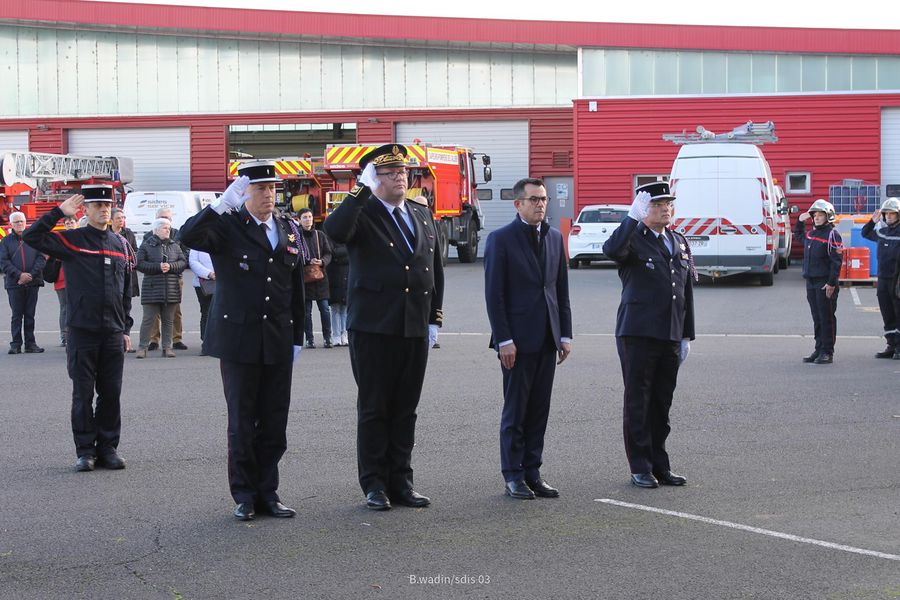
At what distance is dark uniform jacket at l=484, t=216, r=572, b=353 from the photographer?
24.2ft

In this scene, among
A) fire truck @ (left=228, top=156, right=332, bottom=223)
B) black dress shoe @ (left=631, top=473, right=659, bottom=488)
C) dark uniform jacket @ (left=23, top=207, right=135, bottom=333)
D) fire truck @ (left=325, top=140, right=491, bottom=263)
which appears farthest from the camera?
fire truck @ (left=228, top=156, right=332, bottom=223)

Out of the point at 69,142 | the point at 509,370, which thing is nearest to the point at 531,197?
the point at 509,370

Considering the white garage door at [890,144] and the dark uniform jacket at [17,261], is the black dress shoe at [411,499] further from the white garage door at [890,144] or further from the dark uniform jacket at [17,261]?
the white garage door at [890,144]

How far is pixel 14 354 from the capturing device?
15.9 metres

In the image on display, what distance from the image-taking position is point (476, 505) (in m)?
7.12

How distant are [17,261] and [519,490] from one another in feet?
37.7

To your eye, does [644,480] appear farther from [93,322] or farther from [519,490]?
[93,322]

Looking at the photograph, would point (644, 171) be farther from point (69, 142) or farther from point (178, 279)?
point (178, 279)

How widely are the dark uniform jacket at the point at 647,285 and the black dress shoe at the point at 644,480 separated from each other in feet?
2.83

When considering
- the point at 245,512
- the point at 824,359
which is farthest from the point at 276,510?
the point at 824,359

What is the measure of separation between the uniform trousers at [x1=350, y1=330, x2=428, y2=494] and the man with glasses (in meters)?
10.2

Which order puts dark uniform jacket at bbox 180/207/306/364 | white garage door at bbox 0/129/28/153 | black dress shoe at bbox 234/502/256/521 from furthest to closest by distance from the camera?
white garage door at bbox 0/129/28/153 → dark uniform jacket at bbox 180/207/306/364 → black dress shoe at bbox 234/502/256/521

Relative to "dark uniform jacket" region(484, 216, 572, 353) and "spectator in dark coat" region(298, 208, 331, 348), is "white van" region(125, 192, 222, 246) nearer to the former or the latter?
"spectator in dark coat" region(298, 208, 331, 348)

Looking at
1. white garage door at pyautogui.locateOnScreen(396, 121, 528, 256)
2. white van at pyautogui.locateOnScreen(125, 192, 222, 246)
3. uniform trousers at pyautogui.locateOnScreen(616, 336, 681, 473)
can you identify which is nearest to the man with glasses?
uniform trousers at pyautogui.locateOnScreen(616, 336, 681, 473)
